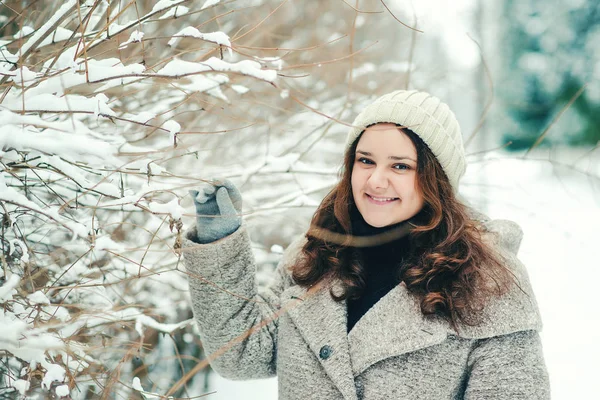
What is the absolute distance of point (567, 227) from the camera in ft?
24.5

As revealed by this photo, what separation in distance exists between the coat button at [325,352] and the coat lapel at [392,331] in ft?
0.22

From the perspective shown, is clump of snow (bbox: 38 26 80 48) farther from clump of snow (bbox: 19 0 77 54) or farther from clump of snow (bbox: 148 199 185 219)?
clump of snow (bbox: 148 199 185 219)

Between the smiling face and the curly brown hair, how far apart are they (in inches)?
1.2

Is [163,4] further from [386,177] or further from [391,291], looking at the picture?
[391,291]

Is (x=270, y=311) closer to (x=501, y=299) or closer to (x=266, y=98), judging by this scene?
(x=501, y=299)

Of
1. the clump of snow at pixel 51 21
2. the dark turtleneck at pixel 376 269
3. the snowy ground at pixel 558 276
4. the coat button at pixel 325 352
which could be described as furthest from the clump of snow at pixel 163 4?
the snowy ground at pixel 558 276

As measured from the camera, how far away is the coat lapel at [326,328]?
1.61 meters

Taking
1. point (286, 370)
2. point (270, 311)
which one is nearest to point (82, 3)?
point (270, 311)

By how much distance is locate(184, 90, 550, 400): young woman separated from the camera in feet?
5.04

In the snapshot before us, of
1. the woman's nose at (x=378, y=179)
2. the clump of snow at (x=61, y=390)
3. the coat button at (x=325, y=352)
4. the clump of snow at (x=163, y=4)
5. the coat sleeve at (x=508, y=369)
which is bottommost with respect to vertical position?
the clump of snow at (x=61, y=390)

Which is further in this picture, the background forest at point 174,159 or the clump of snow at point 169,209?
the clump of snow at point 169,209

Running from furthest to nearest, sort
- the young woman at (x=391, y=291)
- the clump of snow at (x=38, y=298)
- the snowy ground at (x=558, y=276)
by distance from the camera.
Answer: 1. the snowy ground at (x=558, y=276)
2. the young woman at (x=391, y=291)
3. the clump of snow at (x=38, y=298)

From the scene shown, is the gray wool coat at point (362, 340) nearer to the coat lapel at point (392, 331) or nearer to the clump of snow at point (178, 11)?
the coat lapel at point (392, 331)

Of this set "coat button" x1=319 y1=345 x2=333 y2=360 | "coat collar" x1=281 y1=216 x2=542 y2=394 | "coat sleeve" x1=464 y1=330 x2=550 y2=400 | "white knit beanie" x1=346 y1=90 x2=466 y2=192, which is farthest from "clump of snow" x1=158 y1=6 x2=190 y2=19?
"coat sleeve" x1=464 y1=330 x2=550 y2=400
